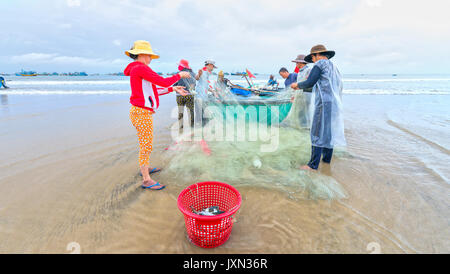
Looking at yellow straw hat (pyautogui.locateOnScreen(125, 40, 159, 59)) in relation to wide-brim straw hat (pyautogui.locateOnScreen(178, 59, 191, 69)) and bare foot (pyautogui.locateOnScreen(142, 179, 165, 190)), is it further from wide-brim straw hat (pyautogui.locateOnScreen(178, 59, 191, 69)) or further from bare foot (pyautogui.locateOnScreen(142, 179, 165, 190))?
wide-brim straw hat (pyautogui.locateOnScreen(178, 59, 191, 69))

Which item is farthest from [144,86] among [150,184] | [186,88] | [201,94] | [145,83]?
[201,94]

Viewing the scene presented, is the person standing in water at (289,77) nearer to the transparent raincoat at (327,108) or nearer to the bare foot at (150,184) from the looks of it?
the transparent raincoat at (327,108)

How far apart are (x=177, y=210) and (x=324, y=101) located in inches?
107

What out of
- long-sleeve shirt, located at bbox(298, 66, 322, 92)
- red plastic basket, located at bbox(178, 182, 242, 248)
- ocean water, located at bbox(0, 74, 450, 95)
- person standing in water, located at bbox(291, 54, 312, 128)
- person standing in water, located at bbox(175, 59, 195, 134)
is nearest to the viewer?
red plastic basket, located at bbox(178, 182, 242, 248)

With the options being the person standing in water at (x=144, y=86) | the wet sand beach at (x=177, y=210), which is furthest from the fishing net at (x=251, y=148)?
the person standing in water at (x=144, y=86)

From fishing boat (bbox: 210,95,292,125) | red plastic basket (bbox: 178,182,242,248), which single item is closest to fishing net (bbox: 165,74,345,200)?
fishing boat (bbox: 210,95,292,125)

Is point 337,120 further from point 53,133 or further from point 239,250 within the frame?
point 53,133

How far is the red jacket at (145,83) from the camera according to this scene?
2.35 meters

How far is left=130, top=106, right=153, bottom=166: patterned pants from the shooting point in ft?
8.47

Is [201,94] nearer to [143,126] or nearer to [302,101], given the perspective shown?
[302,101]

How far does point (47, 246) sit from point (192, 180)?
1.73m

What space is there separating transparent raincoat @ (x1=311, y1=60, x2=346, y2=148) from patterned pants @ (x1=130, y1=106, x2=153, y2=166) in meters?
2.60

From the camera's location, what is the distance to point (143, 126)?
263cm

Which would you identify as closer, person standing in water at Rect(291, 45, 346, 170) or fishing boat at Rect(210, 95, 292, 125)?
person standing in water at Rect(291, 45, 346, 170)
